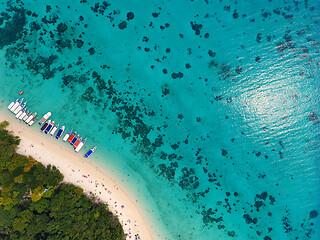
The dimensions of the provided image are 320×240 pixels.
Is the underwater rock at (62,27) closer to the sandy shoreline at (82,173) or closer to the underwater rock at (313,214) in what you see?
the sandy shoreline at (82,173)

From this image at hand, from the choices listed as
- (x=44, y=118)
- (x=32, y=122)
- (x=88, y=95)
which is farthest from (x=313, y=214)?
(x=32, y=122)

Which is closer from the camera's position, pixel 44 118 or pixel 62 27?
pixel 44 118

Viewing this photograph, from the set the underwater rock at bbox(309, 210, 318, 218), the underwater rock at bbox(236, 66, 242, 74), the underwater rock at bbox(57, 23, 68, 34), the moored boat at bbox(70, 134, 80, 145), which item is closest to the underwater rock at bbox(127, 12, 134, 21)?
the underwater rock at bbox(57, 23, 68, 34)

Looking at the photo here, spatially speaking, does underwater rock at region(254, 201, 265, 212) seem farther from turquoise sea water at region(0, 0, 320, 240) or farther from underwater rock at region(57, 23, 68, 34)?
underwater rock at region(57, 23, 68, 34)

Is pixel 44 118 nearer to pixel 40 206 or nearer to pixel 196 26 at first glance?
pixel 40 206

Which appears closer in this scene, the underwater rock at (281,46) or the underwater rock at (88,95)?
the underwater rock at (88,95)

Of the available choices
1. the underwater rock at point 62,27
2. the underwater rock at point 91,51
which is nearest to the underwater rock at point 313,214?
the underwater rock at point 91,51
